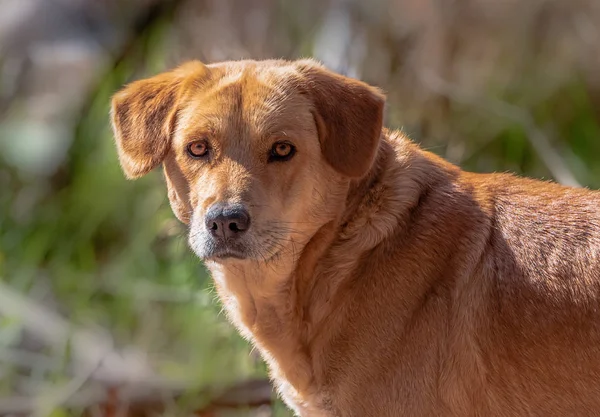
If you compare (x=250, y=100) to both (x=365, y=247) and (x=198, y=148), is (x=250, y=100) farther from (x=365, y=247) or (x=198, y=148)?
(x=365, y=247)

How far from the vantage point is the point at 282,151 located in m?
3.20

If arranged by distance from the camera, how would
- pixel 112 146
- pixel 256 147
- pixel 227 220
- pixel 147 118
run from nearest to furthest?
pixel 227 220, pixel 256 147, pixel 147 118, pixel 112 146

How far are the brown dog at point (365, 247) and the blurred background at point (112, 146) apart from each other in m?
1.88

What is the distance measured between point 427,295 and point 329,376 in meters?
0.45

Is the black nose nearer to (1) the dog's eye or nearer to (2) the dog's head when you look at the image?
(2) the dog's head

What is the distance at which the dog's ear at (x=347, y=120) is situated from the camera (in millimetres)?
3170

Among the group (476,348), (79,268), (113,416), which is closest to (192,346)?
(113,416)

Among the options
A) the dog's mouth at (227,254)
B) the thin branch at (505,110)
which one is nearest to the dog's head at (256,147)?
the dog's mouth at (227,254)

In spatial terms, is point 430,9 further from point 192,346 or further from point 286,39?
point 192,346

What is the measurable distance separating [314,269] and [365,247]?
229mm

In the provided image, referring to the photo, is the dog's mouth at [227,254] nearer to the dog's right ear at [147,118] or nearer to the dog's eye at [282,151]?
the dog's eye at [282,151]

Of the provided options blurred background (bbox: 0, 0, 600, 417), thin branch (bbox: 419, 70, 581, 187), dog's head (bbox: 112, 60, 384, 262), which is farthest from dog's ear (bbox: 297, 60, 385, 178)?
thin branch (bbox: 419, 70, 581, 187)

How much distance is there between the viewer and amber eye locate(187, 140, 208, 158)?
325 centimetres

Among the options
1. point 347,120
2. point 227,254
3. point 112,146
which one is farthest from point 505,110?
point 227,254
